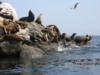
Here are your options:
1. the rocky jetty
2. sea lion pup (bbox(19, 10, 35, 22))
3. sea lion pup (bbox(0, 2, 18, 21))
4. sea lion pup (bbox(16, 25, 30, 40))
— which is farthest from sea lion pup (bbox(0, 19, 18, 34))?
sea lion pup (bbox(19, 10, 35, 22))

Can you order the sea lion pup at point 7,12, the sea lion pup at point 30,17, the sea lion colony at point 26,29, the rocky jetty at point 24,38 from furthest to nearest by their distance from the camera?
the sea lion pup at point 30,17
the sea lion pup at point 7,12
the sea lion colony at point 26,29
the rocky jetty at point 24,38

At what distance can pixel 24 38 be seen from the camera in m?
48.4

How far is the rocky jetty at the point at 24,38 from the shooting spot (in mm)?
43688

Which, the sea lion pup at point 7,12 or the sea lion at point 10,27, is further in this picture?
the sea lion pup at point 7,12

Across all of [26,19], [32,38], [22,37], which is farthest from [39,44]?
[26,19]

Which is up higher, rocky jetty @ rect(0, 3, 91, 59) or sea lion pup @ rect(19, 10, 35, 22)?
sea lion pup @ rect(19, 10, 35, 22)

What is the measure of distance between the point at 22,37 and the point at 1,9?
45.9 feet

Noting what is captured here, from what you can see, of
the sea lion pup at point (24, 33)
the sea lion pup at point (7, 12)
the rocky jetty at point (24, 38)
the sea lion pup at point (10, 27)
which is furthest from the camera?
the sea lion pup at point (7, 12)

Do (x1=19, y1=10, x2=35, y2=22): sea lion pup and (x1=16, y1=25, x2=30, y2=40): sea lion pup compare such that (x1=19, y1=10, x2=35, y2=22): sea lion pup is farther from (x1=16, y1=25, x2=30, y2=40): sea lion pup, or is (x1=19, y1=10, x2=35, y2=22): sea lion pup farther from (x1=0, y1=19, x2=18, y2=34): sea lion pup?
(x1=0, y1=19, x2=18, y2=34): sea lion pup

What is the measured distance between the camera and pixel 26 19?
63406mm

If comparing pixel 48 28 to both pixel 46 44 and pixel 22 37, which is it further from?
pixel 22 37

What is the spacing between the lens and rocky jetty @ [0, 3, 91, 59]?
43.7m

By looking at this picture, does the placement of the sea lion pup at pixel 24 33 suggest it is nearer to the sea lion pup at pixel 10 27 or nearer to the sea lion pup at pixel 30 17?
the sea lion pup at pixel 10 27

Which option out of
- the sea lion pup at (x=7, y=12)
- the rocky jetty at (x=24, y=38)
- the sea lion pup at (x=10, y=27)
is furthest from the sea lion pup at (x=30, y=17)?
the sea lion pup at (x=10, y=27)
